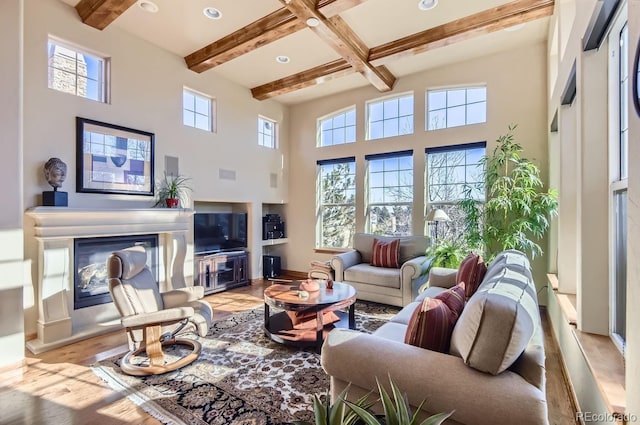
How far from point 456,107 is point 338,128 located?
2194 mm

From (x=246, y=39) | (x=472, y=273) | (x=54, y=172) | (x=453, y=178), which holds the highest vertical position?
(x=246, y=39)

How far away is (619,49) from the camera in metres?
1.78

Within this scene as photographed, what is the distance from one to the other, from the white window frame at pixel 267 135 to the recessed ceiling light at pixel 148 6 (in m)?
2.60

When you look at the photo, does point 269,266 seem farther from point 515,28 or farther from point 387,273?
point 515,28

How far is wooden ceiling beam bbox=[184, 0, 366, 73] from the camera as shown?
3.22m

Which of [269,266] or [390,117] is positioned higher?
[390,117]

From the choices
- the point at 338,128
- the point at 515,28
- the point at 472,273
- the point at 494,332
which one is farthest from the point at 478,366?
the point at 338,128

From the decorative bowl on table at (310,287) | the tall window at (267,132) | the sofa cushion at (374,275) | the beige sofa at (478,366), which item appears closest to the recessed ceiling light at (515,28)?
the sofa cushion at (374,275)

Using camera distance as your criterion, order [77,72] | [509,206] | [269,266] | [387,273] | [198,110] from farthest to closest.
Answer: [269,266], [198,110], [387,273], [509,206], [77,72]

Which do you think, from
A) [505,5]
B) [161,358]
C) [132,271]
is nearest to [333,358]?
[161,358]

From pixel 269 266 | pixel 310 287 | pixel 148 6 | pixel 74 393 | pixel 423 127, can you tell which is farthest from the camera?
pixel 269 266

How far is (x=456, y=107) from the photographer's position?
16.1 ft

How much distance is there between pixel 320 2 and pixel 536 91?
3189mm

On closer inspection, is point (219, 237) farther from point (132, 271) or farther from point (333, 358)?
point (333, 358)
